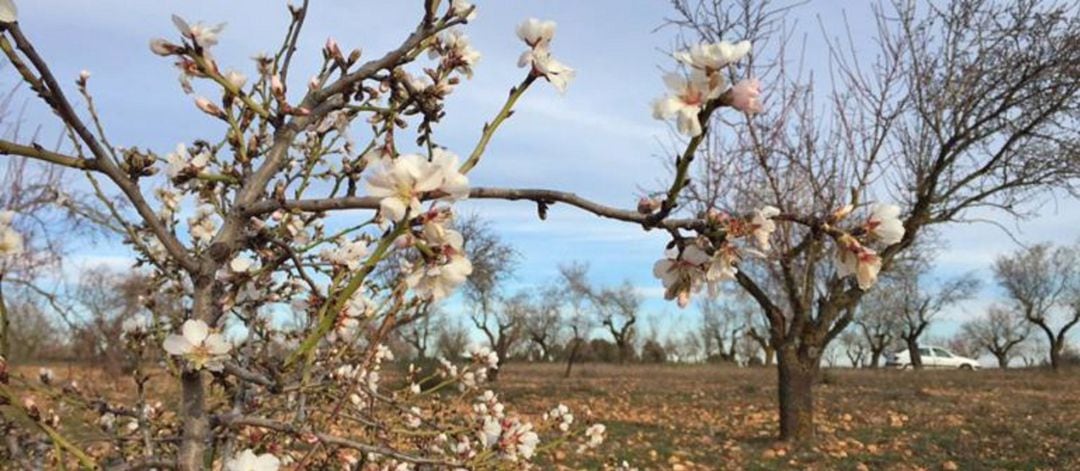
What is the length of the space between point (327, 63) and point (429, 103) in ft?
0.93

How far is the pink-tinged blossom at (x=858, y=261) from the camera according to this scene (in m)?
1.26

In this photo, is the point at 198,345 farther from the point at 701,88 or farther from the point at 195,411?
the point at 701,88

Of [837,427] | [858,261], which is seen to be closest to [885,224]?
[858,261]

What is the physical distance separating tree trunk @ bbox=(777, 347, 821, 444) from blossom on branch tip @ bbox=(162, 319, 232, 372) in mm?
9529

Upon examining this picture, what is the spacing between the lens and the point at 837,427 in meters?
11.3

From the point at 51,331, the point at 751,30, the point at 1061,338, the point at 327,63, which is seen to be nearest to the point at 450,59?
the point at 327,63

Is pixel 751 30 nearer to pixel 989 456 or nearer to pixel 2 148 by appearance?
pixel 989 456

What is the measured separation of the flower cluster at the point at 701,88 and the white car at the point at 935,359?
51.2 meters

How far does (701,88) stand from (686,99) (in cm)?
3

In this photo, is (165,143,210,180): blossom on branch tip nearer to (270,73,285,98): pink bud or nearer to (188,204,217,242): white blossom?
(270,73,285,98): pink bud

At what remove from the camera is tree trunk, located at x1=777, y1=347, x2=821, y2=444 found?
9.98m

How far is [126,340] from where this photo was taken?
2.18m

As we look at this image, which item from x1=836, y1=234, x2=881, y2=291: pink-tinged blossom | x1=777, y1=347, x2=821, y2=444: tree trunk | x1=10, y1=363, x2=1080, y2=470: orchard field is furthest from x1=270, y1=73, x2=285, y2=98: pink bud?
x1=777, y1=347, x2=821, y2=444: tree trunk

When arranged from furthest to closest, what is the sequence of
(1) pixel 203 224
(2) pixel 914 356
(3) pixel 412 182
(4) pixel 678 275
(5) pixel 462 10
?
(2) pixel 914 356
(1) pixel 203 224
(5) pixel 462 10
(4) pixel 678 275
(3) pixel 412 182
